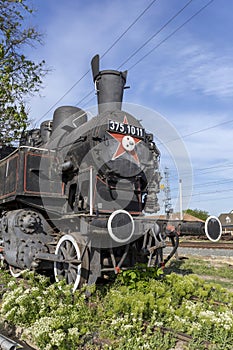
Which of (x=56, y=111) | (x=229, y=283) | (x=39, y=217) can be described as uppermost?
(x=56, y=111)

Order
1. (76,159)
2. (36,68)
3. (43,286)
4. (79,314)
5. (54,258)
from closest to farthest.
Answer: (79,314) < (43,286) < (54,258) < (76,159) < (36,68)

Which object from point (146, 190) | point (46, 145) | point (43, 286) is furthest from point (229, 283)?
point (46, 145)

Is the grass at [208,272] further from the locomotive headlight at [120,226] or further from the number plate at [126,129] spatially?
the number plate at [126,129]

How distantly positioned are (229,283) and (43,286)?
16.0 ft

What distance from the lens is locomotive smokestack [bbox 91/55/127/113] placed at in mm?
7430

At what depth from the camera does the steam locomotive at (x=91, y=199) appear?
6.07 m

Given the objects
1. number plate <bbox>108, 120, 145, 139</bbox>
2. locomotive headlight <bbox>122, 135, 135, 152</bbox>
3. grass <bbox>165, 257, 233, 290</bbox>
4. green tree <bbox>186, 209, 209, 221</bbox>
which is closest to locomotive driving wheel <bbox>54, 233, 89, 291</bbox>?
locomotive headlight <bbox>122, 135, 135, 152</bbox>

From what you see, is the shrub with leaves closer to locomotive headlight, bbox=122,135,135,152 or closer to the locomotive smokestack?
locomotive headlight, bbox=122,135,135,152

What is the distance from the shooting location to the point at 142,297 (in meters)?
5.06

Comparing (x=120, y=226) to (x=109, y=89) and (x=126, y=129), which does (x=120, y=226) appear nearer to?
(x=126, y=129)

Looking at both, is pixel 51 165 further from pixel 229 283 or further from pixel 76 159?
pixel 229 283

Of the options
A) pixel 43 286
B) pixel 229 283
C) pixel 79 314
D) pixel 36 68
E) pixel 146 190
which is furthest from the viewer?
pixel 36 68

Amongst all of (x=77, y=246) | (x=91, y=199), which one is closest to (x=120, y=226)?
(x=91, y=199)

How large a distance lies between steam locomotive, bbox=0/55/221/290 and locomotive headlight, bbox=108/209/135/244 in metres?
0.02
